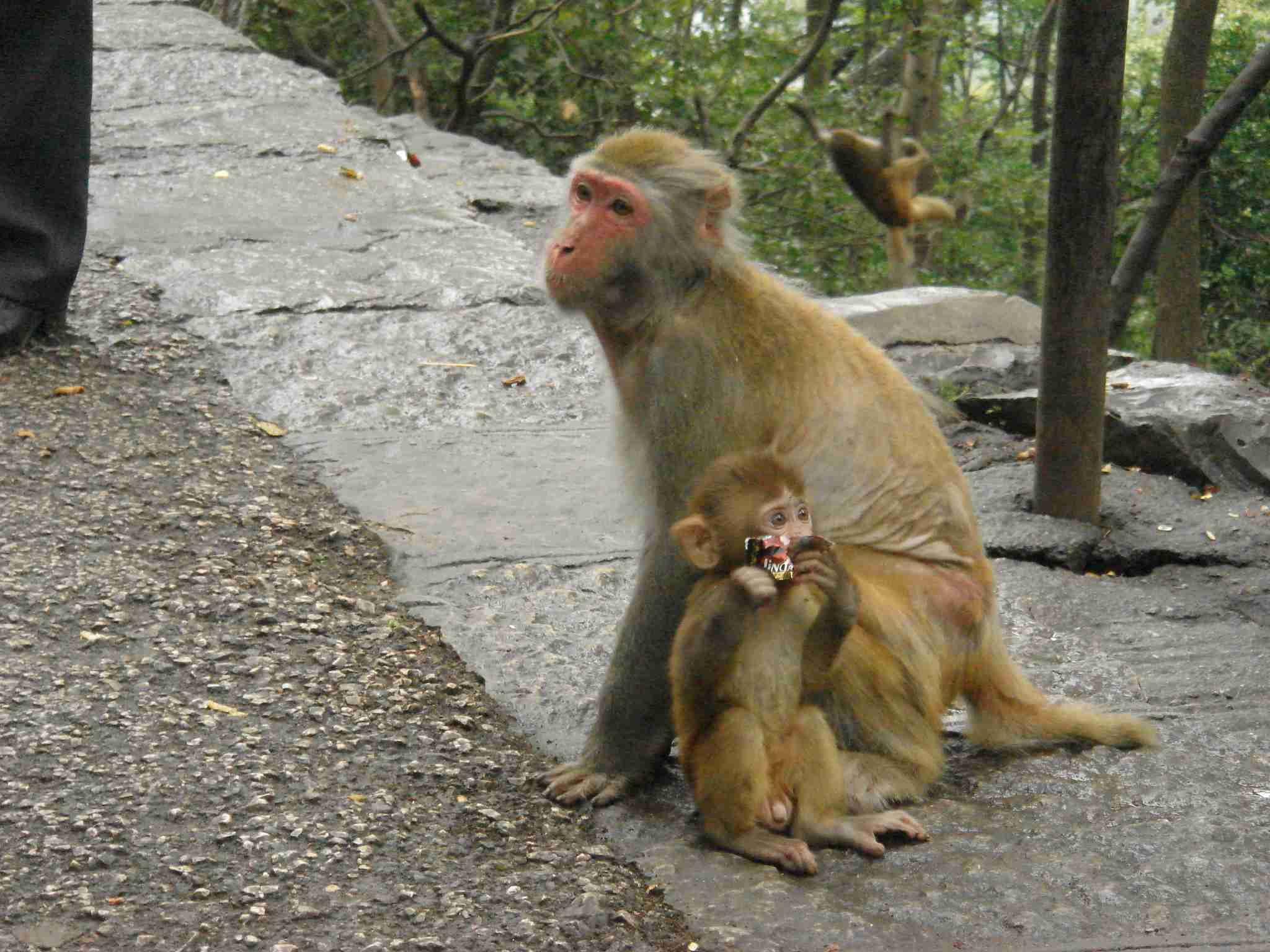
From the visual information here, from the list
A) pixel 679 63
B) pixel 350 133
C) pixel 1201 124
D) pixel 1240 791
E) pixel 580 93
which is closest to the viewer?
pixel 1240 791

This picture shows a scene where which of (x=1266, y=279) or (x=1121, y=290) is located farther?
(x=1266, y=279)

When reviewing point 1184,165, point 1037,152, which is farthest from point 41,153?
point 1037,152

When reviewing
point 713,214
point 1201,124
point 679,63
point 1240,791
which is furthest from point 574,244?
point 679,63

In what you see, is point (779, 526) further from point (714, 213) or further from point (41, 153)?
point (41, 153)

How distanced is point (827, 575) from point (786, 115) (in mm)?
9599

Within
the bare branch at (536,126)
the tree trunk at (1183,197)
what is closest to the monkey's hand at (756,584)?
the tree trunk at (1183,197)

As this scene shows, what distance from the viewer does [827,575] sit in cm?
275

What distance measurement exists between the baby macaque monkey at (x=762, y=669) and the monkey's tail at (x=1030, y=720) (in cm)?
49

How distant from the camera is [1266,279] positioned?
12.3 meters

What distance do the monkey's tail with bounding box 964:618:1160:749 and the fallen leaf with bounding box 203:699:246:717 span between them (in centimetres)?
159

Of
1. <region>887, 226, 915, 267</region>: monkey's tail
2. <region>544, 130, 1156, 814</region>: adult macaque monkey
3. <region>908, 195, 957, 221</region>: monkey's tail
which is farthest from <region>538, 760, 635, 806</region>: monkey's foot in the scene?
<region>887, 226, 915, 267</region>: monkey's tail

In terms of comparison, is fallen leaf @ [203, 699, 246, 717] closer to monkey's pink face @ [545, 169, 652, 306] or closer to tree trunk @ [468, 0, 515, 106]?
monkey's pink face @ [545, 169, 652, 306]

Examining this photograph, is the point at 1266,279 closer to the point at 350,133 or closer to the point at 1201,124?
the point at 1201,124

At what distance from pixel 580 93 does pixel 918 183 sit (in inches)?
115
